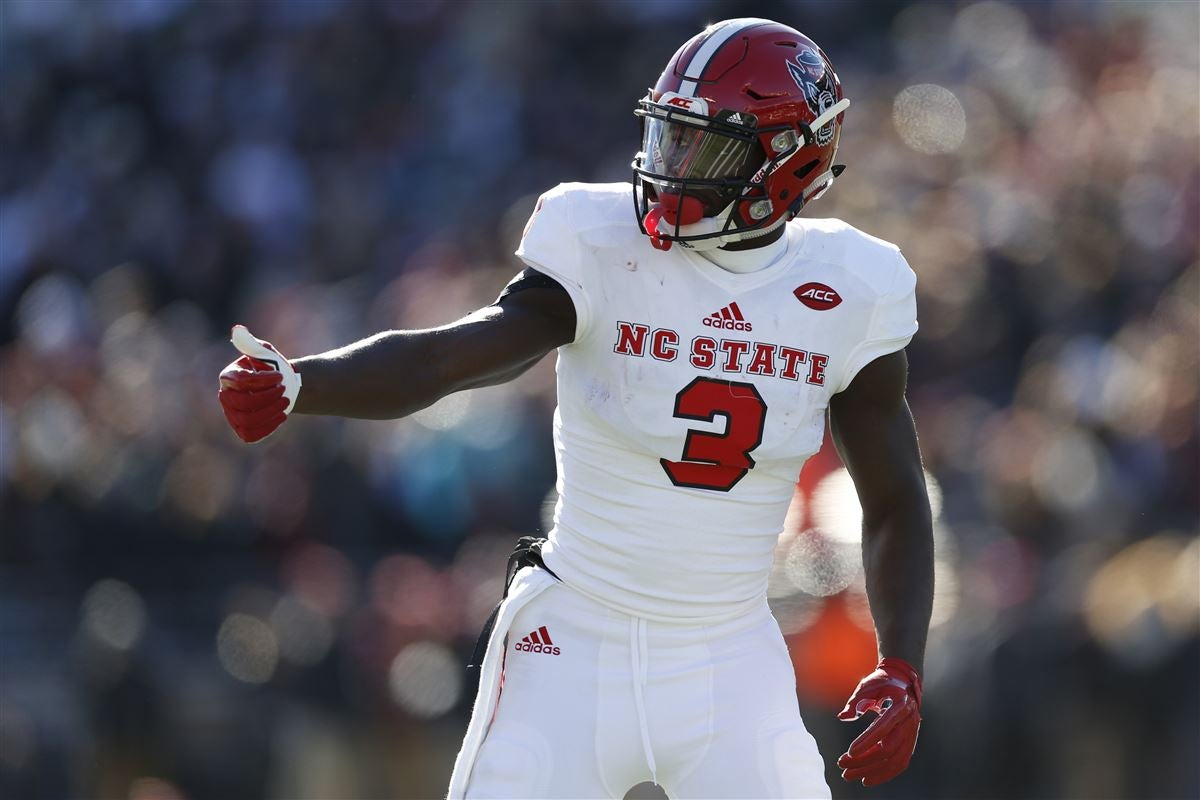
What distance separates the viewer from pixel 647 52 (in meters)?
9.73

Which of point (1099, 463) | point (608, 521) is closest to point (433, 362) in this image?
point (608, 521)

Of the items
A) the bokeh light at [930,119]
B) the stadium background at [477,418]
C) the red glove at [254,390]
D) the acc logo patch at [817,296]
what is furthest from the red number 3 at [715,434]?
the bokeh light at [930,119]

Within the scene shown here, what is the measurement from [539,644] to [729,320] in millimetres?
685

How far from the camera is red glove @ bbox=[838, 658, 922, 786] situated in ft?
9.79

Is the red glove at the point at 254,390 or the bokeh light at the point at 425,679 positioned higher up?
the red glove at the point at 254,390

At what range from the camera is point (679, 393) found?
3.05 meters

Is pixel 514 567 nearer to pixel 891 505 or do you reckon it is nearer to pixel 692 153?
pixel 891 505

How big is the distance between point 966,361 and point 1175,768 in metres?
1.98

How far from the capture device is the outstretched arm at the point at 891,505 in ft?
10.5

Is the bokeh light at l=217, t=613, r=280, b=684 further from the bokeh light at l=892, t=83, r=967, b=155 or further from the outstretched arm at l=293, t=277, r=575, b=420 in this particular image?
the bokeh light at l=892, t=83, r=967, b=155

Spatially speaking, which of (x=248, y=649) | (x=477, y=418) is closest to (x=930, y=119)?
(x=477, y=418)

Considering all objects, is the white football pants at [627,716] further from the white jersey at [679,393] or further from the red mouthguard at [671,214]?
the red mouthguard at [671,214]

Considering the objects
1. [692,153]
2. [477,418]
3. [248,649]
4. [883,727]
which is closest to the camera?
[883,727]

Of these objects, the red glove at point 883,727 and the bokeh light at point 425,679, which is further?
the bokeh light at point 425,679
